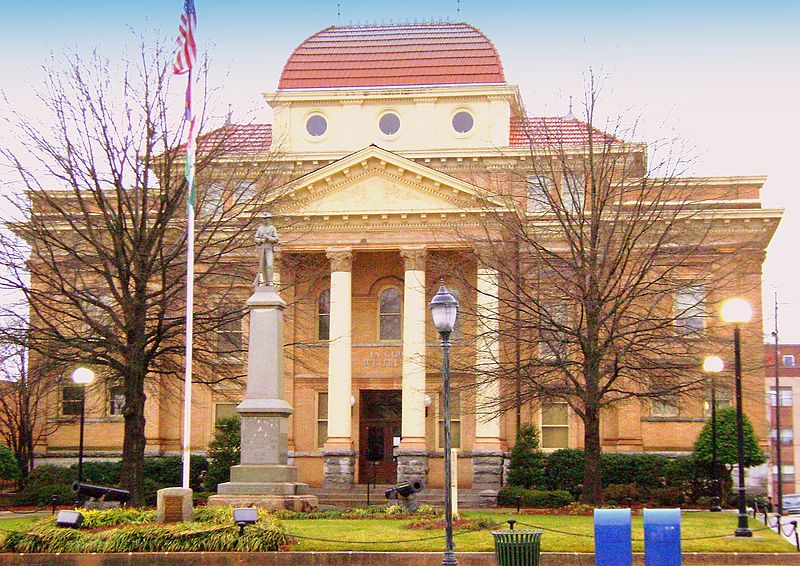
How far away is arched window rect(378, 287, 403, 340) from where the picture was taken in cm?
4809

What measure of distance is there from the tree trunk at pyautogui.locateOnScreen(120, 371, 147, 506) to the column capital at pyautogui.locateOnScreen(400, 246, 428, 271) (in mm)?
14983

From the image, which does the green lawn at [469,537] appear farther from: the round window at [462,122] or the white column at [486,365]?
the round window at [462,122]

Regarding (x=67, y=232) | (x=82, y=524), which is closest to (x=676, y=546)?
(x=82, y=524)

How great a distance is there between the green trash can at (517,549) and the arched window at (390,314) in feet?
95.8

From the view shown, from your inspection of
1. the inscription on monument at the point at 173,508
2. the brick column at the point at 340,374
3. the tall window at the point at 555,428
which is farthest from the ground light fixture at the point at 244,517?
the tall window at the point at 555,428

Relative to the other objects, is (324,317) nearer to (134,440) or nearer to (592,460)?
(134,440)

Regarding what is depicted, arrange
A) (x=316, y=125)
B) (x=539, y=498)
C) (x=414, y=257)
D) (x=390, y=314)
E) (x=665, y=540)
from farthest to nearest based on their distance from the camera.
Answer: (x=316, y=125)
(x=390, y=314)
(x=414, y=257)
(x=539, y=498)
(x=665, y=540)

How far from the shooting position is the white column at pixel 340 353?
44469 mm

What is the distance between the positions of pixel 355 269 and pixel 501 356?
29.1ft

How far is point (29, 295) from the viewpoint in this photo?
3175 cm

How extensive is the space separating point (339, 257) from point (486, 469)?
989 centimetres

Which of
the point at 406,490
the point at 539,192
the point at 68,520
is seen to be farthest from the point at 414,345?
the point at 68,520

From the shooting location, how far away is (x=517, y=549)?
18766 mm

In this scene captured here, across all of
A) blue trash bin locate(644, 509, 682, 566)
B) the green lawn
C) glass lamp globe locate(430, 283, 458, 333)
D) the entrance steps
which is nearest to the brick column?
the entrance steps
